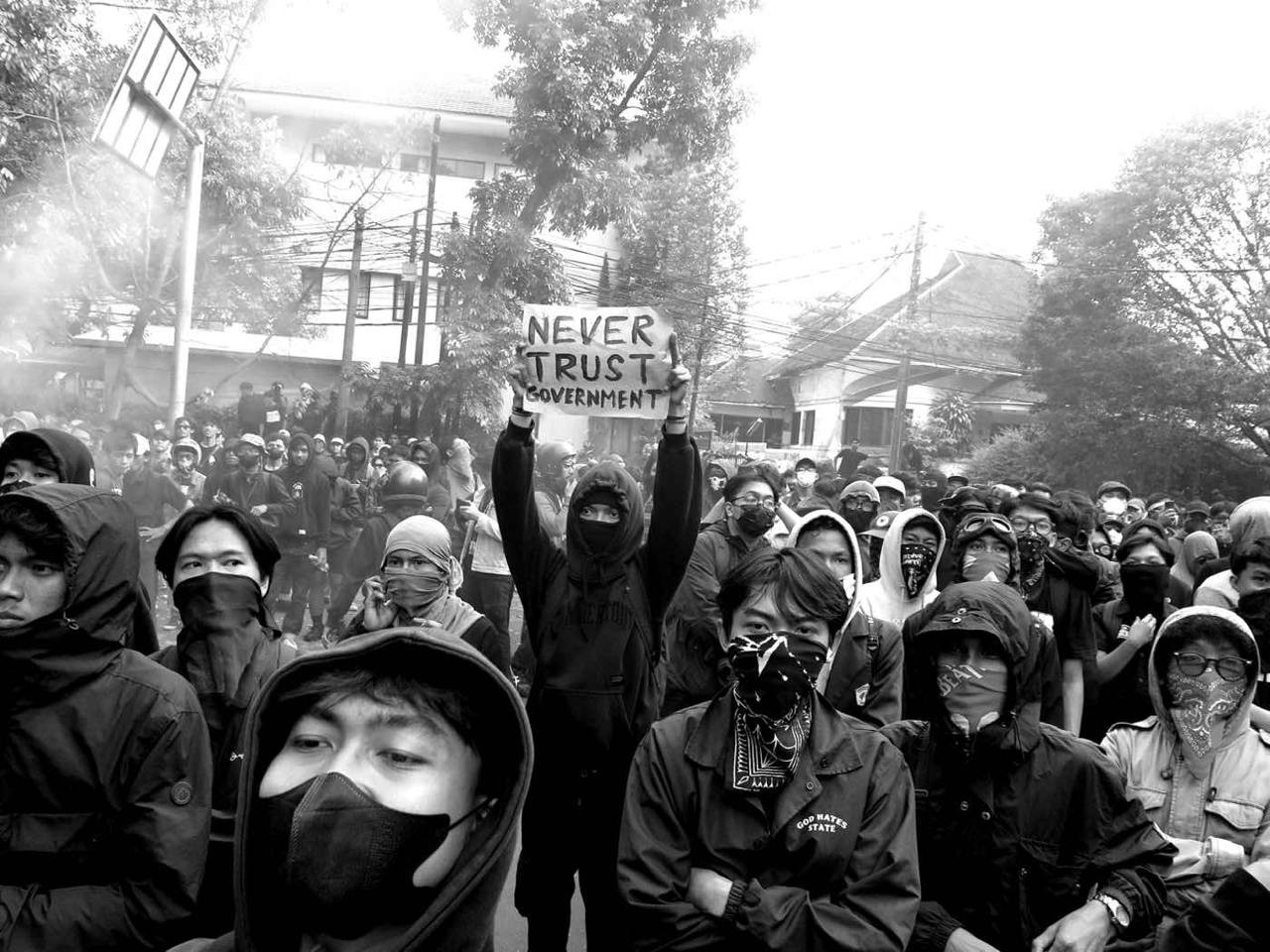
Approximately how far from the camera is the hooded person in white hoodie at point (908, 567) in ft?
17.0

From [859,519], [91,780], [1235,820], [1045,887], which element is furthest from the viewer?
[859,519]

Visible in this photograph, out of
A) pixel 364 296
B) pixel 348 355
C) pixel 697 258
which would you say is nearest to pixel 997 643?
pixel 348 355

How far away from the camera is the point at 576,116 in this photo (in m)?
17.9

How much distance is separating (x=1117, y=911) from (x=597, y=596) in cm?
187

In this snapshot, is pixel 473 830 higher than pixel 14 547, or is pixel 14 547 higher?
pixel 14 547

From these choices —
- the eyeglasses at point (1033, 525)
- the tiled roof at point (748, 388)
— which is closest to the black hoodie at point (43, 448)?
the eyeglasses at point (1033, 525)

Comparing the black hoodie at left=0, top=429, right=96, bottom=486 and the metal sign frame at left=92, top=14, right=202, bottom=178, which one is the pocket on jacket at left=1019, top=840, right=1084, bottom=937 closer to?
the black hoodie at left=0, top=429, right=96, bottom=486

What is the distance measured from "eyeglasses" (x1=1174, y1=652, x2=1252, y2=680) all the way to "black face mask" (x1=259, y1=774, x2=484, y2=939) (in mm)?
2577

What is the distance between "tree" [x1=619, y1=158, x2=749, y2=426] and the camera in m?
33.2

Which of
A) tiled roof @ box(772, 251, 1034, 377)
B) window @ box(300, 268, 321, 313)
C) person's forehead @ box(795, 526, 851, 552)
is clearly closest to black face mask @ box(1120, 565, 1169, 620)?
person's forehead @ box(795, 526, 851, 552)

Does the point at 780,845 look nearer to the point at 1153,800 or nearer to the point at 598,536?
the point at 1153,800

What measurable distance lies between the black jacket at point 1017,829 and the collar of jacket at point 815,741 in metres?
0.44

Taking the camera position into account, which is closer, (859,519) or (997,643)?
(997,643)

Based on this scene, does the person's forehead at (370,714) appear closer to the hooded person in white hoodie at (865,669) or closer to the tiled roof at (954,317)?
the hooded person in white hoodie at (865,669)
